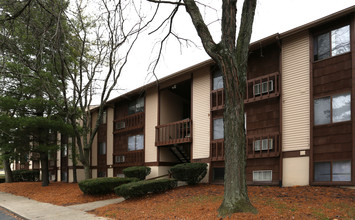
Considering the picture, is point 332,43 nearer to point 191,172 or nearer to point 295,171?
point 295,171

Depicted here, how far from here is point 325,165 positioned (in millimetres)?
11578

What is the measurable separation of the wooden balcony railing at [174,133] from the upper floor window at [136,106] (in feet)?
9.68

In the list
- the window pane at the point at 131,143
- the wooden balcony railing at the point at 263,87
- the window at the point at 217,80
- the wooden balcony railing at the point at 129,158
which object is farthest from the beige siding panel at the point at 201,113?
the window pane at the point at 131,143

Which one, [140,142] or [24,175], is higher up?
[140,142]

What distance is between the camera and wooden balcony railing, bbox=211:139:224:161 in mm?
15408

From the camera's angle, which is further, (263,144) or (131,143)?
(131,143)

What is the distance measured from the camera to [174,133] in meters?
19.0

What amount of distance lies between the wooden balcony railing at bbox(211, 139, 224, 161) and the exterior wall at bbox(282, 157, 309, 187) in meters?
3.43

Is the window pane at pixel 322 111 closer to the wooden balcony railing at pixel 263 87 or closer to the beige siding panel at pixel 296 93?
A: the beige siding panel at pixel 296 93

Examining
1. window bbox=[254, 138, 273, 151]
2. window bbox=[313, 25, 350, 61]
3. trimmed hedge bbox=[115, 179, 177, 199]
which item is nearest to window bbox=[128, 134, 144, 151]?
trimmed hedge bbox=[115, 179, 177, 199]

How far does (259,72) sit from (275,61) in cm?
90

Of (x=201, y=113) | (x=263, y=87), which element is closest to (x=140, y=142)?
(x=201, y=113)

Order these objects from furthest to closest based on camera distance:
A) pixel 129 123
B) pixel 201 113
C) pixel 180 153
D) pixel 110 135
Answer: pixel 110 135, pixel 129 123, pixel 180 153, pixel 201 113

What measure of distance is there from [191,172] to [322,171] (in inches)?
234
